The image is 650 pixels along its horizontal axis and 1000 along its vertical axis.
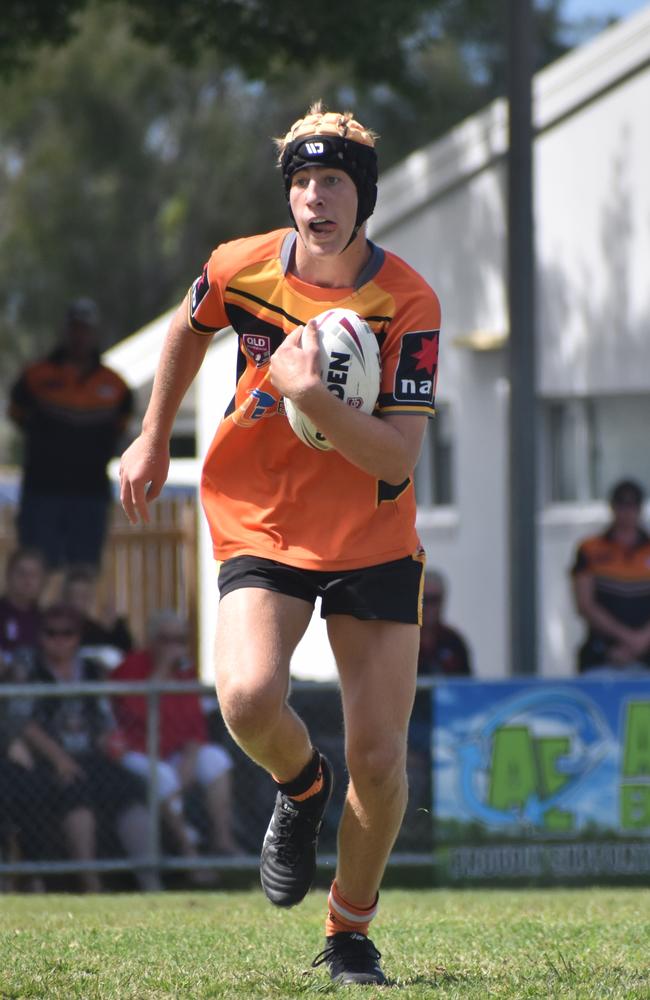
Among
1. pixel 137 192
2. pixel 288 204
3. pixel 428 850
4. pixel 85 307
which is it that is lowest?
pixel 428 850

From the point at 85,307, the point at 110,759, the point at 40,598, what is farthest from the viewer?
the point at 85,307

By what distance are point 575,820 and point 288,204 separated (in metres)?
5.92

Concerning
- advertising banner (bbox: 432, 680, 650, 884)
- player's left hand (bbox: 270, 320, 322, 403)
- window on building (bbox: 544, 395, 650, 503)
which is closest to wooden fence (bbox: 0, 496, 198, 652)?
window on building (bbox: 544, 395, 650, 503)

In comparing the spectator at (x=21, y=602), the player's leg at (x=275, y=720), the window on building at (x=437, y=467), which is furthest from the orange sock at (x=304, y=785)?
the window on building at (x=437, y=467)

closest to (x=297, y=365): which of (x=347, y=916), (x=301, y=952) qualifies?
(x=347, y=916)

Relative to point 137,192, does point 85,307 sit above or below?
below

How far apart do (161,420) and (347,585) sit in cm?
81

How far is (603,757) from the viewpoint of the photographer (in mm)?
10156

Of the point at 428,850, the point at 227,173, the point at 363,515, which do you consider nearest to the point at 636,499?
the point at 428,850

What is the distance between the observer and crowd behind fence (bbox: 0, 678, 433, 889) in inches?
387

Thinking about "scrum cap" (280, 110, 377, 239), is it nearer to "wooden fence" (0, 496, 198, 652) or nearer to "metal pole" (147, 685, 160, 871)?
"metal pole" (147, 685, 160, 871)

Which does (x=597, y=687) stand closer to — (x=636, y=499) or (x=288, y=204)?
(x=636, y=499)

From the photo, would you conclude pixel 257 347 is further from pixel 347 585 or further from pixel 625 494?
pixel 625 494

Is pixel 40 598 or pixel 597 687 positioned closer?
pixel 597 687
